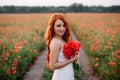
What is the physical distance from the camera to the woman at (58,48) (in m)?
2.27

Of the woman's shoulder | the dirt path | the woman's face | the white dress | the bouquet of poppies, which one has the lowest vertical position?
the dirt path

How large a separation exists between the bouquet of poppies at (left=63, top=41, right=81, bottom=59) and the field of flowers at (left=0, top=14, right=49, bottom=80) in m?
1.88

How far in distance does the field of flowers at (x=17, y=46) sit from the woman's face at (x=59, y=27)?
1.86 meters

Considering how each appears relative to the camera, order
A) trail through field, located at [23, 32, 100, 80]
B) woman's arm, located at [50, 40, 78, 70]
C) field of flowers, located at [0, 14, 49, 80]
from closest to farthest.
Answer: woman's arm, located at [50, 40, 78, 70] < field of flowers, located at [0, 14, 49, 80] < trail through field, located at [23, 32, 100, 80]

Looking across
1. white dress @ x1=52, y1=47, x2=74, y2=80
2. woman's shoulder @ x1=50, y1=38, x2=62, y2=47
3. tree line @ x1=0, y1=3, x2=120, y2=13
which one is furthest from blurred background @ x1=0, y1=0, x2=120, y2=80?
woman's shoulder @ x1=50, y1=38, x2=62, y2=47

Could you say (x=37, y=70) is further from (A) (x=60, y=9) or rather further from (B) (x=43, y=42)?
(B) (x=43, y=42)

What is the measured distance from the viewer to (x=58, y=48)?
7.49 ft

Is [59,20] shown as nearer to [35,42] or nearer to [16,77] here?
[16,77]

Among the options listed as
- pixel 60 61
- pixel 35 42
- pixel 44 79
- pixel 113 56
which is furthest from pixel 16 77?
pixel 35 42

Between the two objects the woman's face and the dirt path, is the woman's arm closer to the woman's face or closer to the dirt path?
the woman's face

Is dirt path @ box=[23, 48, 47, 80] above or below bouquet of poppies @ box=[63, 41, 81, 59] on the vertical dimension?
below

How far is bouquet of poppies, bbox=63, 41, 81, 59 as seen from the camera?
228 centimetres

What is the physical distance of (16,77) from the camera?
4422 millimetres

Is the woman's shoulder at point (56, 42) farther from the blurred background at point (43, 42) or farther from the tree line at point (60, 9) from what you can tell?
the tree line at point (60, 9)
